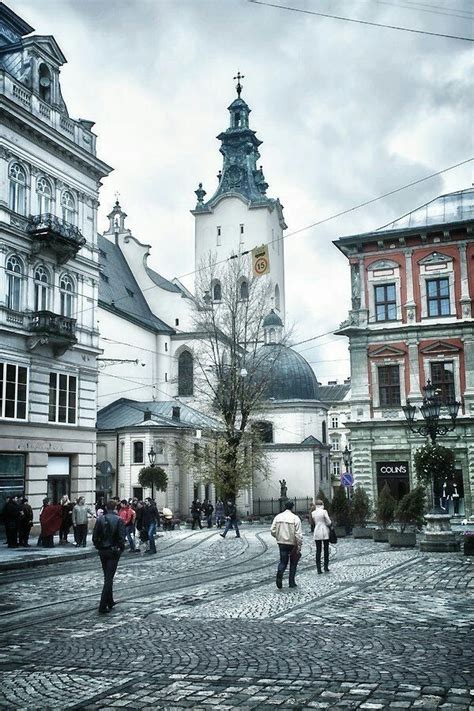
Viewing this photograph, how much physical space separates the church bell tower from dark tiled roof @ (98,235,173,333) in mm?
9998

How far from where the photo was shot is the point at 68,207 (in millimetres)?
32031

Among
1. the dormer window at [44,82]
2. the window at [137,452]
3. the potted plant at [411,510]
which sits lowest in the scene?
the potted plant at [411,510]

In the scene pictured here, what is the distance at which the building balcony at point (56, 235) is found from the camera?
29.0 m

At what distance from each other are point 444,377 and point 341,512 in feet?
37.6

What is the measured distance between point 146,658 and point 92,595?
217 inches

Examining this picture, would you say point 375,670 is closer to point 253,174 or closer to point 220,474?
point 220,474

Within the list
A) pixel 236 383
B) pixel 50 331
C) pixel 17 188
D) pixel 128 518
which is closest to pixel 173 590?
pixel 128 518

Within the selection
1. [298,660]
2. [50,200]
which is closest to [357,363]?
[50,200]

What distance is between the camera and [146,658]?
27.5ft

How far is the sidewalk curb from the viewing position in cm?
1878

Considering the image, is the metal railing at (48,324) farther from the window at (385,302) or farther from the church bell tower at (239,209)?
the church bell tower at (239,209)

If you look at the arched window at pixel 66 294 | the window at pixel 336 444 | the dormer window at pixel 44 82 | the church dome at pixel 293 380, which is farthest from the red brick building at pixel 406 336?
the window at pixel 336 444

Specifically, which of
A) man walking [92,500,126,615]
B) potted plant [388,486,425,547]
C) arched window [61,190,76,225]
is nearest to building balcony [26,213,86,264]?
arched window [61,190,76,225]

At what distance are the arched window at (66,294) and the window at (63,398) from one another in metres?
2.65
